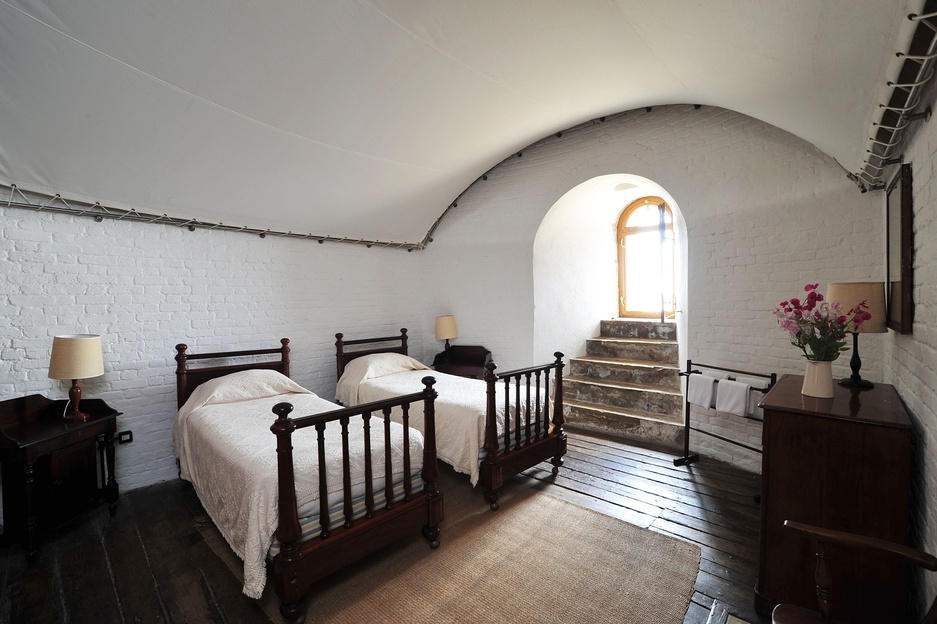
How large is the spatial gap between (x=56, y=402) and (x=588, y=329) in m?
5.20

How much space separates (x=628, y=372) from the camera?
180 inches

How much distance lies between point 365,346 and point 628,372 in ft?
10.5

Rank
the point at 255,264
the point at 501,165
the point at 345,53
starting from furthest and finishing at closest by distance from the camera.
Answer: the point at 501,165, the point at 255,264, the point at 345,53

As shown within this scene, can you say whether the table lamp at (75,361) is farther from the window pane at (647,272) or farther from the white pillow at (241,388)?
the window pane at (647,272)

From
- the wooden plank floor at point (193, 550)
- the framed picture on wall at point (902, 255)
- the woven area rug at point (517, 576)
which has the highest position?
the framed picture on wall at point (902, 255)

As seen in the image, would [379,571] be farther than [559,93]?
No

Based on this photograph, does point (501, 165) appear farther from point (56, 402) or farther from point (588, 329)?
point (56, 402)

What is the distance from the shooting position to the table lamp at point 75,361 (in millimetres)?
2635

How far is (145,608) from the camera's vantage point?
6.39 feet

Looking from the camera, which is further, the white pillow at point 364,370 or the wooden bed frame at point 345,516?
the white pillow at point 364,370

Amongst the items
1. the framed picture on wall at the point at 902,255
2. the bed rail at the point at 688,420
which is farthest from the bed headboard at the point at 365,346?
the framed picture on wall at the point at 902,255

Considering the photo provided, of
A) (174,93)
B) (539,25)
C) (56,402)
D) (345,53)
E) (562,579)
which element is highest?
(539,25)

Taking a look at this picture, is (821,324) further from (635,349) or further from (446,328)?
(446,328)

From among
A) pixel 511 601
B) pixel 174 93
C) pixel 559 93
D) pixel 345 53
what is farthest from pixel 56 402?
pixel 559 93
